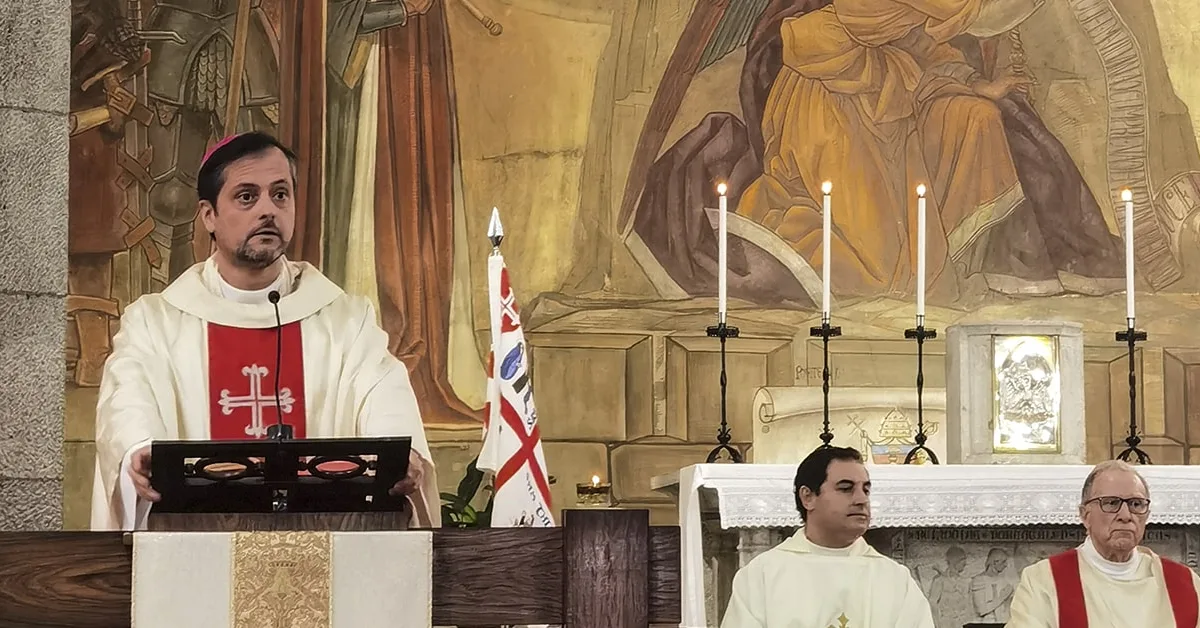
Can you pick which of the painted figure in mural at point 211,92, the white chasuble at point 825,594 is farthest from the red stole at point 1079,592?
the painted figure in mural at point 211,92

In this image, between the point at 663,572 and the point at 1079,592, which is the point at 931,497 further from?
the point at 663,572

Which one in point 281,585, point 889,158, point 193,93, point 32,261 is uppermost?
point 193,93

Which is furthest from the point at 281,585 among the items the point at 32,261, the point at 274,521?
the point at 32,261

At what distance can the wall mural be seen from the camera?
Answer: 939 cm

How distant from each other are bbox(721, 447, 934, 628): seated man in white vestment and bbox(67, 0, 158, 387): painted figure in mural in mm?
5280

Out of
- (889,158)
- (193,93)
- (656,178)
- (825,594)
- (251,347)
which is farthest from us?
(889,158)

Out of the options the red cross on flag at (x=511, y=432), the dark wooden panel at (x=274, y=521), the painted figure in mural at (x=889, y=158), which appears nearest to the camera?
the dark wooden panel at (x=274, y=521)

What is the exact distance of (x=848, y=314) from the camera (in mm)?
9930

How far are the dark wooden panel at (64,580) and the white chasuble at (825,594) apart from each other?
2172 millimetres

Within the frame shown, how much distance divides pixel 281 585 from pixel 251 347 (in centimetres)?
236

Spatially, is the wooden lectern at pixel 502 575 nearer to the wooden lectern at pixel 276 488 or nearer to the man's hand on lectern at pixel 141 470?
the wooden lectern at pixel 276 488

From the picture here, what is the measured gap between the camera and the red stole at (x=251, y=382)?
17.6 feet

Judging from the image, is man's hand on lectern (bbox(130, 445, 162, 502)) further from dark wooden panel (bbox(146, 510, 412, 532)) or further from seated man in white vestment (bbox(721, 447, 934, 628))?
seated man in white vestment (bbox(721, 447, 934, 628))

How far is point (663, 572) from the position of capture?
313cm
